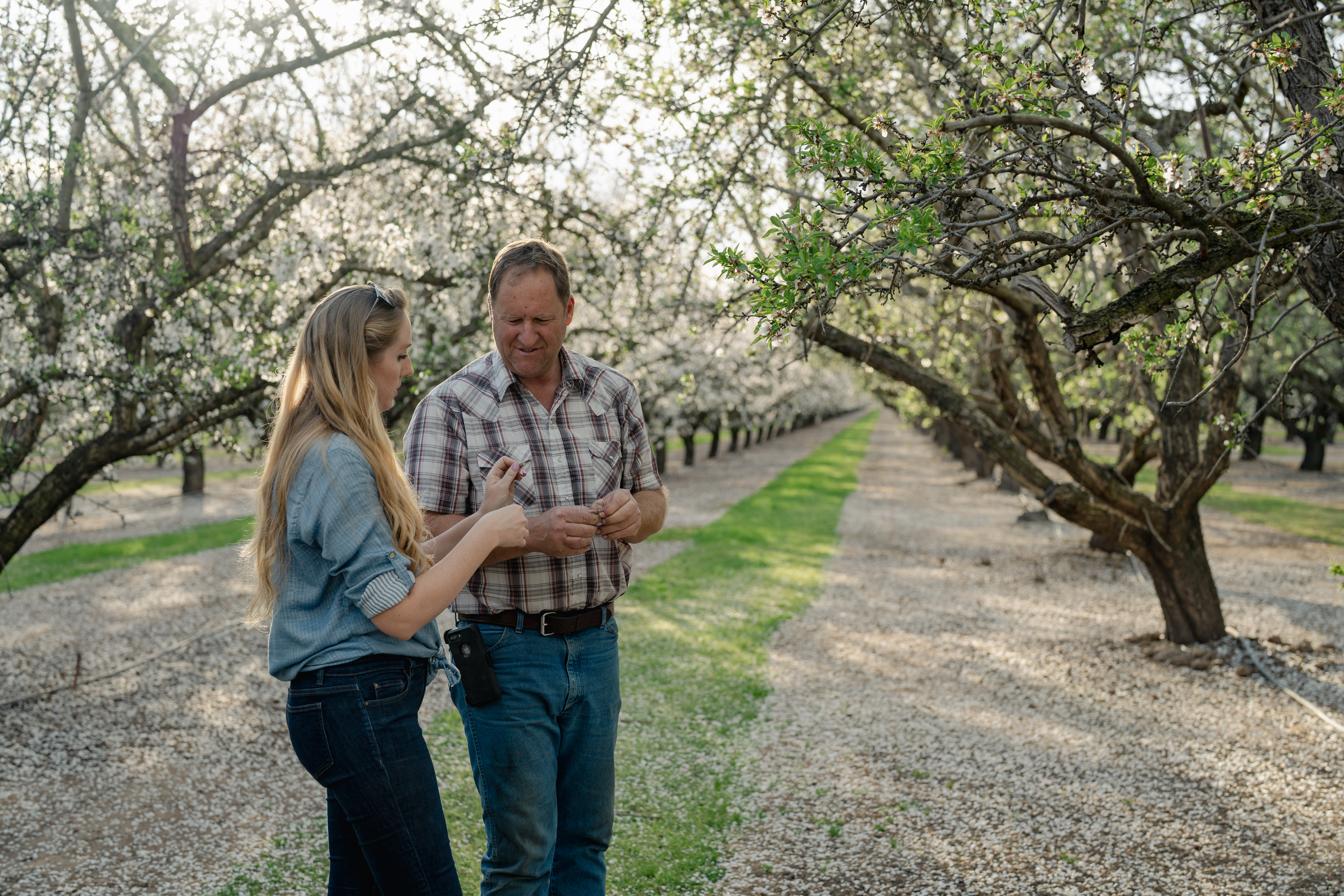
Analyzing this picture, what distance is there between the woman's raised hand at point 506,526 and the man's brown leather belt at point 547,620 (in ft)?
1.45

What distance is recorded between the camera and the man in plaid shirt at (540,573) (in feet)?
9.20

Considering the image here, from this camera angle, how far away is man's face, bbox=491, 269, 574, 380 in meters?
2.96

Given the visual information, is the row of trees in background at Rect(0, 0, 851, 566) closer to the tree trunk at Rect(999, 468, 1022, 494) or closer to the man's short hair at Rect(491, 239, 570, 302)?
the man's short hair at Rect(491, 239, 570, 302)

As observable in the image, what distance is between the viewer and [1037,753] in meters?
6.50

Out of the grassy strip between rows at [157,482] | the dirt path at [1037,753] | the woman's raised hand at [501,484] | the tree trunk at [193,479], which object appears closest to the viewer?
the woman's raised hand at [501,484]

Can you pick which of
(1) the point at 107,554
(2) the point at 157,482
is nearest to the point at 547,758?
(1) the point at 107,554

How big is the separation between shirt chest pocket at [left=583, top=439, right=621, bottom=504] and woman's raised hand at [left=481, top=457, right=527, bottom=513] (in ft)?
1.00

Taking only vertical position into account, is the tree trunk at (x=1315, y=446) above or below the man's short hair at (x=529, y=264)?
below

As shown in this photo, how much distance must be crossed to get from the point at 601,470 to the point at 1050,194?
1.96 m

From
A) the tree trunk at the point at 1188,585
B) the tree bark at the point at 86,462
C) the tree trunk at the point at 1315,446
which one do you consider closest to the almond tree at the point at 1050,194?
the tree trunk at the point at 1188,585

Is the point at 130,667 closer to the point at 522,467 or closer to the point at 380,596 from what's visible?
the point at 522,467

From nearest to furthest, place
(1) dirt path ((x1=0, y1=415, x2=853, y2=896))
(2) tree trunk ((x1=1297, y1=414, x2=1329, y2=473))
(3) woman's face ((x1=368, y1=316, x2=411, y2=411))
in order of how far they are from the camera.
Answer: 1. (3) woman's face ((x1=368, y1=316, x2=411, y2=411))
2. (1) dirt path ((x1=0, y1=415, x2=853, y2=896))
3. (2) tree trunk ((x1=1297, y1=414, x2=1329, y2=473))

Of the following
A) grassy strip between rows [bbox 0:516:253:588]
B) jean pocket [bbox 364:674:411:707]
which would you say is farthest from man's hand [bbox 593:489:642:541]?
grassy strip between rows [bbox 0:516:253:588]

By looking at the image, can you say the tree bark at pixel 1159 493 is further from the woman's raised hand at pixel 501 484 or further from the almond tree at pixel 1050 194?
the woman's raised hand at pixel 501 484
